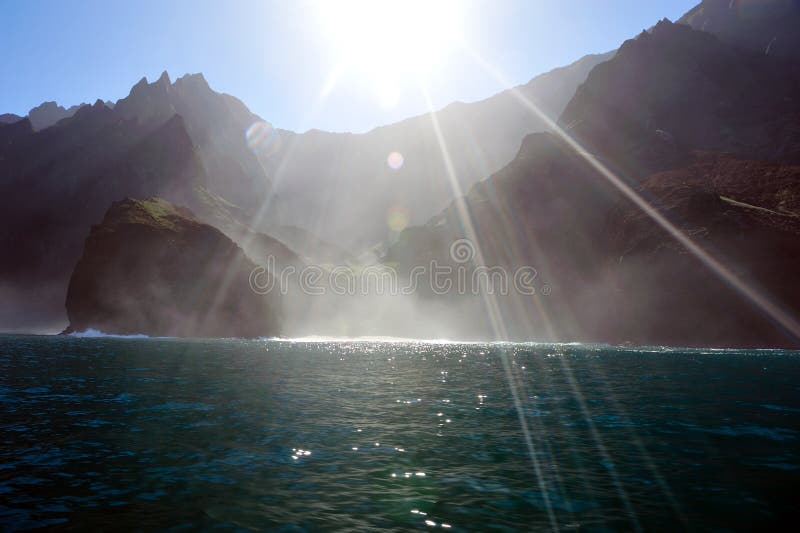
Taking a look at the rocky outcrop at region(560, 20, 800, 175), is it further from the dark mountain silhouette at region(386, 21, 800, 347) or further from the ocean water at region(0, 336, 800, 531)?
the ocean water at region(0, 336, 800, 531)

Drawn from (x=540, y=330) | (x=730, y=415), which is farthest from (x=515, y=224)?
(x=730, y=415)

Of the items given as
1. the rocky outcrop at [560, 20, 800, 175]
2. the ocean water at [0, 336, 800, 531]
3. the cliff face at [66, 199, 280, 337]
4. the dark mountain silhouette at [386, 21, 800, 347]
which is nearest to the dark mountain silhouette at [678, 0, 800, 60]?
the dark mountain silhouette at [386, 21, 800, 347]

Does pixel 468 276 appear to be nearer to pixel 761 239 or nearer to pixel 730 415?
pixel 761 239

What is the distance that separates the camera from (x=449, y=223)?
17850cm

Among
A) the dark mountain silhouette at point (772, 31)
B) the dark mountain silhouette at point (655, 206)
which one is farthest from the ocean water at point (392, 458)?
the dark mountain silhouette at point (772, 31)

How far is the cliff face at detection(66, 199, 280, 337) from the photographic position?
380 ft

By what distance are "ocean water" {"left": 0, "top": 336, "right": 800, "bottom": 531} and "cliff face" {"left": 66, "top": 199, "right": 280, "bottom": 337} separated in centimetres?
9772

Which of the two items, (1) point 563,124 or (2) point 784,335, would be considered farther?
(1) point 563,124

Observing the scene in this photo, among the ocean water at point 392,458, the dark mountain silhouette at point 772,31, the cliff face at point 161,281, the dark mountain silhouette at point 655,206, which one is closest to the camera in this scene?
the ocean water at point 392,458

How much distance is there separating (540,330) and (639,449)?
5169 inches

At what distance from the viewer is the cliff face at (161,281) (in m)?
116

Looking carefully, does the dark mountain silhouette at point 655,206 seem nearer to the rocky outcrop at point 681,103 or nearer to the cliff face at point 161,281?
the rocky outcrop at point 681,103

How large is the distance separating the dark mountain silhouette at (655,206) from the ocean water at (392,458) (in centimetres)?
7927

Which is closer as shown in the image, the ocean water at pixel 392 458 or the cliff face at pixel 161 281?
the ocean water at pixel 392 458
